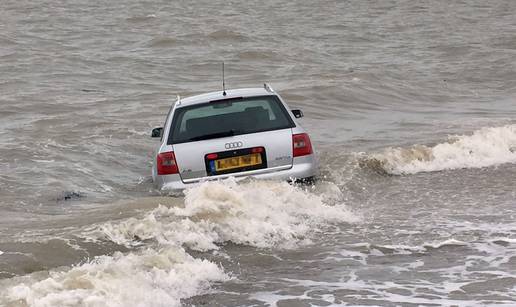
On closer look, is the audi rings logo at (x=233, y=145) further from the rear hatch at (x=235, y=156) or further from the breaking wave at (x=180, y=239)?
the breaking wave at (x=180, y=239)

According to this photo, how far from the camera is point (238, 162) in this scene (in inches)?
379

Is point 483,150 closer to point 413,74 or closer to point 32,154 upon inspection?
point 32,154

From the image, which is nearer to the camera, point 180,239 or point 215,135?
point 180,239

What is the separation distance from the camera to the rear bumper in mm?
9602

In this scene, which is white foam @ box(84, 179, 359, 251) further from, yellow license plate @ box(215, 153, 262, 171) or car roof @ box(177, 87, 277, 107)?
car roof @ box(177, 87, 277, 107)

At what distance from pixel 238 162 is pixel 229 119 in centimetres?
60

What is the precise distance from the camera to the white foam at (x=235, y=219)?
859 centimetres

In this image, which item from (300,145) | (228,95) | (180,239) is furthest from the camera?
(228,95)

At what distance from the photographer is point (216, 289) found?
23.4 ft

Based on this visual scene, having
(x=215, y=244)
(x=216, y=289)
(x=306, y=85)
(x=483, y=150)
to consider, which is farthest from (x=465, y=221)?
(x=306, y=85)

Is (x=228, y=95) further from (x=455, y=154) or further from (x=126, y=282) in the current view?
(x=455, y=154)

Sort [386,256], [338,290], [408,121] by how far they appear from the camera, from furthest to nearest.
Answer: [408,121], [386,256], [338,290]

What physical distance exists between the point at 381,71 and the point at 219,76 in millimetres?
4805

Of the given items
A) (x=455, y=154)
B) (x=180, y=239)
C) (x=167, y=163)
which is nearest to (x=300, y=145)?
(x=167, y=163)
